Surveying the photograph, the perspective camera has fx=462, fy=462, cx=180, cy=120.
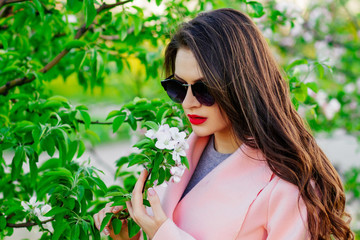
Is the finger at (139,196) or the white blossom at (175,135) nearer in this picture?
the white blossom at (175,135)

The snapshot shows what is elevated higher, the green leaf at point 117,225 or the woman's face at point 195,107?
the woman's face at point 195,107

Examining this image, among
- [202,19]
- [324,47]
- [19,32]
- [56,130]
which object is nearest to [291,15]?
[202,19]

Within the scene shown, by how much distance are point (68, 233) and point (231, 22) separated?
838mm

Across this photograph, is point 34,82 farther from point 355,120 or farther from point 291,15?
point 355,120

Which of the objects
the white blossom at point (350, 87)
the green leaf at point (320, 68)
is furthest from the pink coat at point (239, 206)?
the white blossom at point (350, 87)

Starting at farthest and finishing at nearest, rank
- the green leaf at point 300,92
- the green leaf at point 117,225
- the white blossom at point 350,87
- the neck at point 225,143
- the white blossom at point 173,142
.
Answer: the white blossom at point 350,87 < the green leaf at point 300,92 < the neck at point 225,143 < the green leaf at point 117,225 < the white blossom at point 173,142

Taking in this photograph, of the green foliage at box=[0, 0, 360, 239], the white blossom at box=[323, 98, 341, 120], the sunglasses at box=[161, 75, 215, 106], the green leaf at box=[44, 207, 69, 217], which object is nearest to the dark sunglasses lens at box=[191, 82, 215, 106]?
the sunglasses at box=[161, 75, 215, 106]

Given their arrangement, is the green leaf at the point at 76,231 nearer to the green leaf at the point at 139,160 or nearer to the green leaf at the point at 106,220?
the green leaf at the point at 106,220

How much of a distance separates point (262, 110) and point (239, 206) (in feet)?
0.96

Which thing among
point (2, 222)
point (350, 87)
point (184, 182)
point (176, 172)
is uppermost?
point (176, 172)

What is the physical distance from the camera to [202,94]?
1370 mm

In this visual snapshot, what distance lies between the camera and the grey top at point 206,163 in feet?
5.21

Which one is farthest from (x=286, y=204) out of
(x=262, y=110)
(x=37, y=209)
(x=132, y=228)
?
(x=37, y=209)

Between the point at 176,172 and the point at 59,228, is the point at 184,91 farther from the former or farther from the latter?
the point at 59,228
